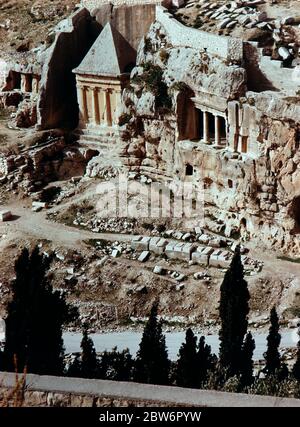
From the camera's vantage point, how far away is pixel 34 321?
2475 centimetres

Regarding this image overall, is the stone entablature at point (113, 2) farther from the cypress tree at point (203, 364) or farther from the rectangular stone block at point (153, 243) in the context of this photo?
the cypress tree at point (203, 364)

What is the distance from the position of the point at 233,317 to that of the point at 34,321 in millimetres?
6492

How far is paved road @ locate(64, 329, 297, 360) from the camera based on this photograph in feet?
104

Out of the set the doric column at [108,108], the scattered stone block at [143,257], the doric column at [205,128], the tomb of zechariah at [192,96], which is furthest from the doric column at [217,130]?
the doric column at [108,108]

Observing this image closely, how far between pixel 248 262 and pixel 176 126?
8044mm

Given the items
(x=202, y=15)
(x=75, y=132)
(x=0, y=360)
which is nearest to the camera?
(x=0, y=360)

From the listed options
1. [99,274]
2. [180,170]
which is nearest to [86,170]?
[180,170]

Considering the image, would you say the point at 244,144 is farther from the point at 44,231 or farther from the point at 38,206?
the point at 38,206

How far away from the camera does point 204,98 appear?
39281 mm

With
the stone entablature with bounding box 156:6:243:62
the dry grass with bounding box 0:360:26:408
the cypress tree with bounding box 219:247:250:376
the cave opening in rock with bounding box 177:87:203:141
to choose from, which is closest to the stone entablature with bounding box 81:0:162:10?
the stone entablature with bounding box 156:6:243:62

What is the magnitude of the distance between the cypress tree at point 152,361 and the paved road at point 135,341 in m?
5.65

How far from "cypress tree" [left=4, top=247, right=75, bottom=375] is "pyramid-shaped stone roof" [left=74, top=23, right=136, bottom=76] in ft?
65.7

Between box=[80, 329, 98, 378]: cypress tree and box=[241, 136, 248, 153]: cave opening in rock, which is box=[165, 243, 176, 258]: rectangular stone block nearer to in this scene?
box=[241, 136, 248, 153]: cave opening in rock

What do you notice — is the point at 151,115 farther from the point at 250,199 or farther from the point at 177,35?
the point at 250,199
